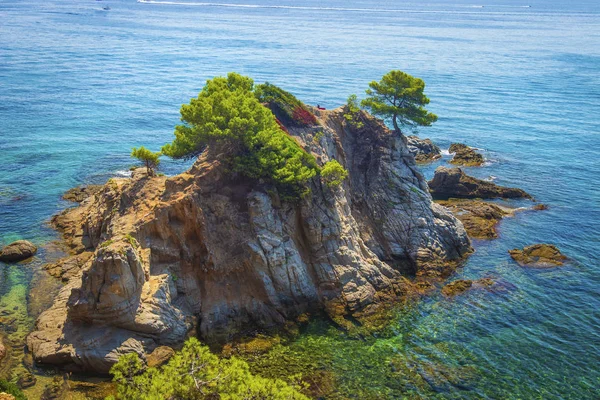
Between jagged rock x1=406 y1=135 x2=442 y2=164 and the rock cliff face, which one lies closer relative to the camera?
the rock cliff face

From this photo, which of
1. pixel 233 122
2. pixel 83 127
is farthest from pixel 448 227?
pixel 83 127

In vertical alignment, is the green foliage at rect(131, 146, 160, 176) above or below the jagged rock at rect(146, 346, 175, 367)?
above

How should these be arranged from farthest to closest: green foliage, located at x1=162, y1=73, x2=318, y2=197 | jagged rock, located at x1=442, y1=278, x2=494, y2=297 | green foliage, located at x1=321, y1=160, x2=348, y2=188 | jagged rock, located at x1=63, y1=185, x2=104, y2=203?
jagged rock, located at x1=63, y1=185, x2=104, y2=203
green foliage, located at x1=321, y1=160, x2=348, y2=188
jagged rock, located at x1=442, y1=278, x2=494, y2=297
green foliage, located at x1=162, y1=73, x2=318, y2=197

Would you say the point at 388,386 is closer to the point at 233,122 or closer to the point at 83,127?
the point at 233,122

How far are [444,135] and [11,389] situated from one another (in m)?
83.0

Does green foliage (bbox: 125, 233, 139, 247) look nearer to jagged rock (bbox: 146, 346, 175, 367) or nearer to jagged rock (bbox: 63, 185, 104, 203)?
jagged rock (bbox: 146, 346, 175, 367)

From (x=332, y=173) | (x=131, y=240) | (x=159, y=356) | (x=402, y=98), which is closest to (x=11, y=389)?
(x=159, y=356)

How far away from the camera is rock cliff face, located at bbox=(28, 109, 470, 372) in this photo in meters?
36.9

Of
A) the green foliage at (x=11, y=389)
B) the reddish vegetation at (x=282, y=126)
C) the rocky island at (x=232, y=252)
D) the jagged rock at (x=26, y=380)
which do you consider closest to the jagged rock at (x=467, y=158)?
the rocky island at (x=232, y=252)

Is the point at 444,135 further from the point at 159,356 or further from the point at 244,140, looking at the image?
the point at 159,356

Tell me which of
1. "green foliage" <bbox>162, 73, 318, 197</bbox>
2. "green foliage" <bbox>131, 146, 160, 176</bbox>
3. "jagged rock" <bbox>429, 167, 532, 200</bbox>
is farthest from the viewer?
"jagged rock" <bbox>429, 167, 532, 200</bbox>

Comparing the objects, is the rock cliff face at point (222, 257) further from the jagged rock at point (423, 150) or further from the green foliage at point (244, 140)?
the jagged rock at point (423, 150)

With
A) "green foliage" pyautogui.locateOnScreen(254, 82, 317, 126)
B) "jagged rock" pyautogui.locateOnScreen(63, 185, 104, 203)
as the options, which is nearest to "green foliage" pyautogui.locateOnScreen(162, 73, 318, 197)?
"green foliage" pyautogui.locateOnScreen(254, 82, 317, 126)

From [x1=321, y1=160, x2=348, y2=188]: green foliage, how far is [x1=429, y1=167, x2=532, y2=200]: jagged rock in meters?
26.0
